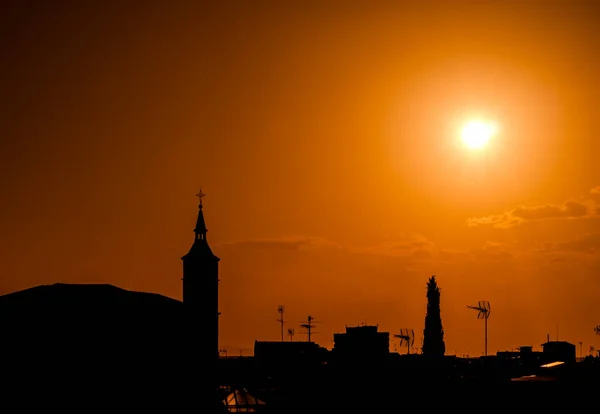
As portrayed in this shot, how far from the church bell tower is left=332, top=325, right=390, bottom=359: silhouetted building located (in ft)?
92.1

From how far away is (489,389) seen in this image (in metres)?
83.8

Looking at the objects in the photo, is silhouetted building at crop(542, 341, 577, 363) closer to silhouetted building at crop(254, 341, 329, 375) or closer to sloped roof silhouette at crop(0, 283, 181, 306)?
silhouetted building at crop(254, 341, 329, 375)

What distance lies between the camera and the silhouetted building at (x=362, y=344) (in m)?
125

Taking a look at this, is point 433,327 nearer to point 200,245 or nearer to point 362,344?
point 362,344

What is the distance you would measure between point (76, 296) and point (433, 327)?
78.4 m

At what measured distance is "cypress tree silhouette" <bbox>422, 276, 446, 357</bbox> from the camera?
151 metres

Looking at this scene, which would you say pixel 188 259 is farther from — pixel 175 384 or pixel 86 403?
pixel 86 403

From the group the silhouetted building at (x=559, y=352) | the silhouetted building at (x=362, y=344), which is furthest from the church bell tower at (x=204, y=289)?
the silhouetted building at (x=559, y=352)

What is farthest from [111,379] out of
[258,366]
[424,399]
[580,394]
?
[258,366]

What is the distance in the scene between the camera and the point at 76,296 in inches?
3492

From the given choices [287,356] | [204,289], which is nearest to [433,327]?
[287,356]

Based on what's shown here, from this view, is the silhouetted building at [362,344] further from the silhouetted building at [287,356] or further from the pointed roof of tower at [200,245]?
the pointed roof of tower at [200,245]

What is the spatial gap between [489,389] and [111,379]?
1357 inches

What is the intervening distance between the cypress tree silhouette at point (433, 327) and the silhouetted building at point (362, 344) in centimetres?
1621
